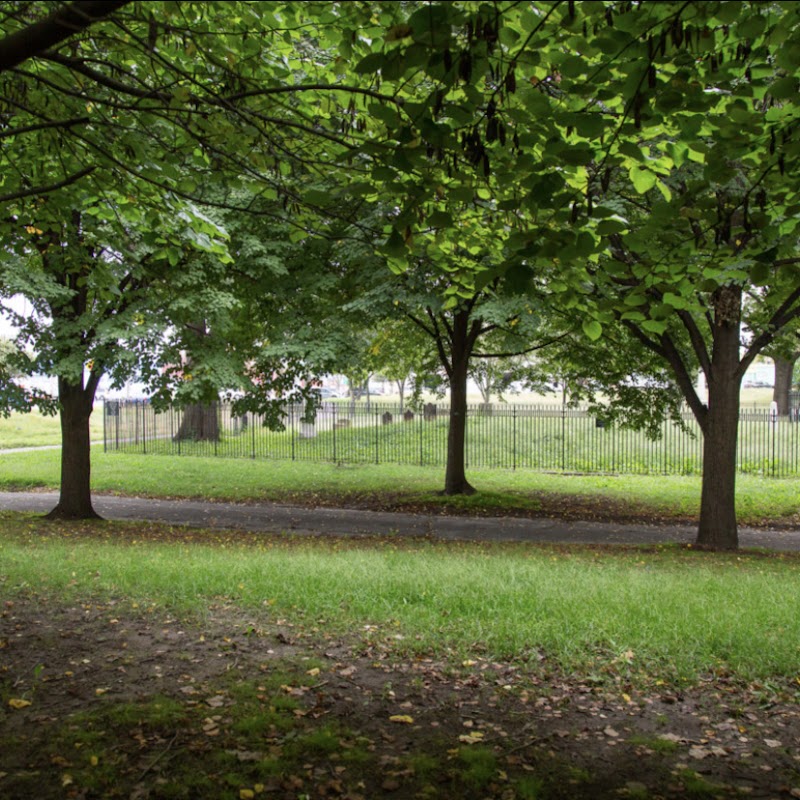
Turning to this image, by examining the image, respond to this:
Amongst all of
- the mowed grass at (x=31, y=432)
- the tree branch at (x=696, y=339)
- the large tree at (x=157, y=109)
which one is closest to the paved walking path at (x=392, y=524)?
the tree branch at (x=696, y=339)

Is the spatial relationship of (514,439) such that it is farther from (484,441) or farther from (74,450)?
(74,450)

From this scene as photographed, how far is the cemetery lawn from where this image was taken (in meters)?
3.55

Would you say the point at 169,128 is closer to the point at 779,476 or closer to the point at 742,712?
the point at 742,712

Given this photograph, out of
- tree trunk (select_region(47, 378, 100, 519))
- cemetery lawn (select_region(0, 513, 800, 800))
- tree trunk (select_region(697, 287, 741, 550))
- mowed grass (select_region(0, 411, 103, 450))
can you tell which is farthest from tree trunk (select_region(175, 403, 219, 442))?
tree trunk (select_region(697, 287, 741, 550))

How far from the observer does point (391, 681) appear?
4773 millimetres

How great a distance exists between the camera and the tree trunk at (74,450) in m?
13.0

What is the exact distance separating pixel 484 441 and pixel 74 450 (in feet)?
47.3

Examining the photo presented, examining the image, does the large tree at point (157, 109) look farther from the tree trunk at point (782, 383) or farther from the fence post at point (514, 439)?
the tree trunk at point (782, 383)

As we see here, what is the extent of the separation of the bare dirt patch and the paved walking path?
23.7ft

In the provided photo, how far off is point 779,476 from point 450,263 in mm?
17263

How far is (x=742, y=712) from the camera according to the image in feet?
14.6

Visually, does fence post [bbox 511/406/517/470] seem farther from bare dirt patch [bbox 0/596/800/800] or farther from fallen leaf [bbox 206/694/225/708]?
fallen leaf [bbox 206/694/225/708]

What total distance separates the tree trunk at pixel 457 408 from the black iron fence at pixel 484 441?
5.95 m

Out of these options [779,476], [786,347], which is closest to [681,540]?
[786,347]
